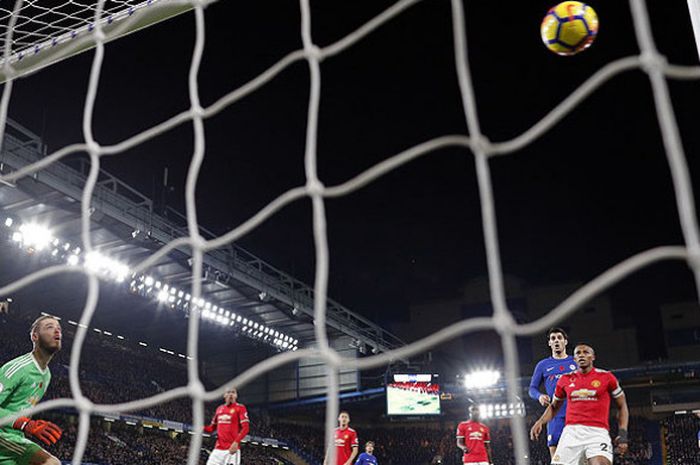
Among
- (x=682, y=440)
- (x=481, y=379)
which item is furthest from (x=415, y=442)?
(x=682, y=440)

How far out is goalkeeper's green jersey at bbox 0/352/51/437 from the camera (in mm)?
4590

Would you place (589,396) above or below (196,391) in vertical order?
above

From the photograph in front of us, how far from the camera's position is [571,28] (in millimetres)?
4781

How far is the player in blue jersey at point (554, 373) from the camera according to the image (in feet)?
20.6

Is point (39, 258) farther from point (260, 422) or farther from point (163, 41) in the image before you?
point (260, 422)

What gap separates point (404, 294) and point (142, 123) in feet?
67.3

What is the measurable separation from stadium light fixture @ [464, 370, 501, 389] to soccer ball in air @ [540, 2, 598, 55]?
26.0m

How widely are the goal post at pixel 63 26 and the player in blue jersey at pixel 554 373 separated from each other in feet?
14.4

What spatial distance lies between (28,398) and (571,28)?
4.54 meters

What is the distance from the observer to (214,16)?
1244 cm

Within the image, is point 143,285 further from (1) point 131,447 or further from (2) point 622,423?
(2) point 622,423

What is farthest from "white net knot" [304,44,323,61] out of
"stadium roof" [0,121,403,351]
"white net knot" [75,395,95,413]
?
"stadium roof" [0,121,403,351]

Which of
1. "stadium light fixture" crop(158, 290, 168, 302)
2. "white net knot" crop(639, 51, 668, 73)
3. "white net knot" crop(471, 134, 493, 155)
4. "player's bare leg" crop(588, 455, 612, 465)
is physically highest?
"stadium light fixture" crop(158, 290, 168, 302)

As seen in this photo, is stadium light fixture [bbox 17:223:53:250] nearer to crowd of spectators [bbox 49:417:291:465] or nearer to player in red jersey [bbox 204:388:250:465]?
crowd of spectators [bbox 49:417:291:465]
